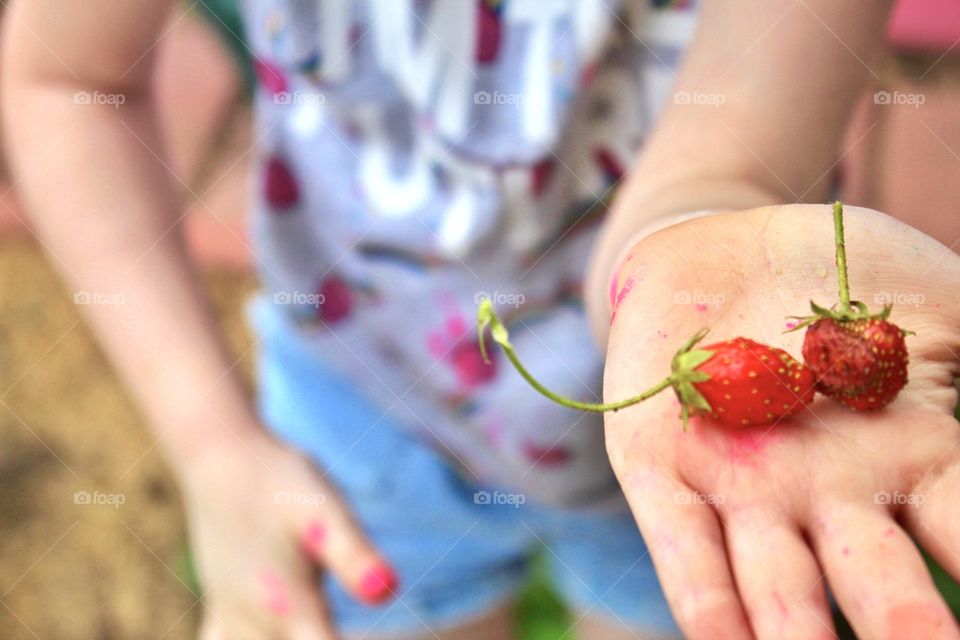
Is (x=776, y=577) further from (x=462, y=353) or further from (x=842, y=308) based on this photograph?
(x=462, y=353)

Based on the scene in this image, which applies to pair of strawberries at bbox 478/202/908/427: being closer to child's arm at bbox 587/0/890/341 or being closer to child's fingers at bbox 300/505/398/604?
child's arm at bbox 587/0/890/341

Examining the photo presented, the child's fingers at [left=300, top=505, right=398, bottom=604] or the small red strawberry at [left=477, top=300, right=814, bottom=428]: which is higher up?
the small red strawberry at [left=477, top=300, right=814, bottom=428]

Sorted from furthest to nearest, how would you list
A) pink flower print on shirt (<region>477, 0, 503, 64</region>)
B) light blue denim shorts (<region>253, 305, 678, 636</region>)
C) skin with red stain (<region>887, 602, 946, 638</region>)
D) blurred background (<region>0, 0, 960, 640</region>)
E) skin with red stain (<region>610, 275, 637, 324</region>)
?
blurred background (<region>0, 0, 960, 640</region>) → light blue denim shorts (<region>253, 305, 678, 636</region>) → pink flower print on shirt (<region>477, 0, 503, 64</region>) → skin with red stain (<region>610, 275, 637, 324</region>) → skin with red stain (<region>887, 602, 946, 638</region>)

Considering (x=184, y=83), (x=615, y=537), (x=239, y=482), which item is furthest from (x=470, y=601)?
(x=184, y=83)

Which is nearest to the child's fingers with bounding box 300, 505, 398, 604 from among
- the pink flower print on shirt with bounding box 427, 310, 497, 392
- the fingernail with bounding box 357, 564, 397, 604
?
the fingernail with bounding box 357, 564, 397, 604

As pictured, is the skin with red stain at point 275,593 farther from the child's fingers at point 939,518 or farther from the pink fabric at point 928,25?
the pink fabric at point 928,25

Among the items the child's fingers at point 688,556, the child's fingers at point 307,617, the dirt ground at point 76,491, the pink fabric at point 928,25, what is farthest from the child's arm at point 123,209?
the pink fabric at point 928,25

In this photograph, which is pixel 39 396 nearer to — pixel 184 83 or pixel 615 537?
pixel 184 83

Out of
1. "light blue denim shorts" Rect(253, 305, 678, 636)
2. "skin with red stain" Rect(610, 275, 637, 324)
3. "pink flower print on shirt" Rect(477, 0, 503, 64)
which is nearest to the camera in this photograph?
"skin with red stain" Rect(610, 275, 637, 324)
